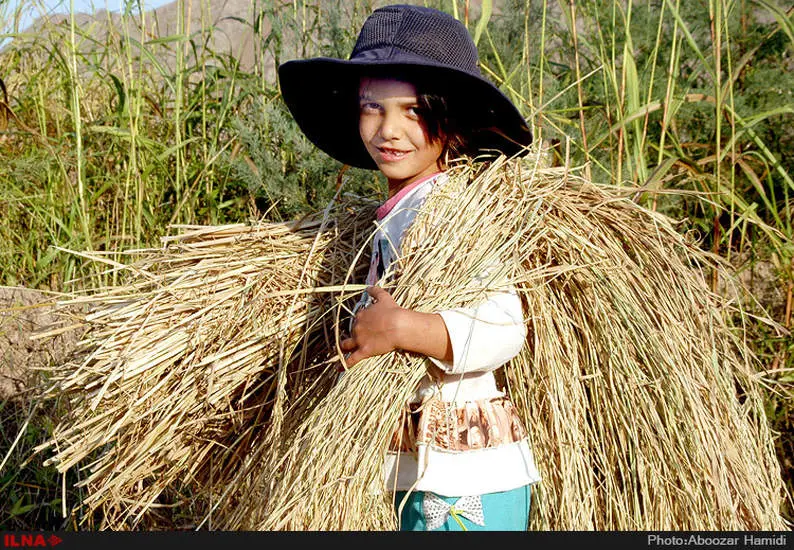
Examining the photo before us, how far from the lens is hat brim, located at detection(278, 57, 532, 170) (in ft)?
6.14

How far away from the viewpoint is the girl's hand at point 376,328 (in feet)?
5.24

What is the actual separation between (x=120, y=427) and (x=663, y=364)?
3.69 ft

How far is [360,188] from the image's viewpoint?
116 inches

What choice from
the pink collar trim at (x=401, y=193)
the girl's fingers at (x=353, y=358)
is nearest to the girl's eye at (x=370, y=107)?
the pink collar trim at (x=401, y=193)

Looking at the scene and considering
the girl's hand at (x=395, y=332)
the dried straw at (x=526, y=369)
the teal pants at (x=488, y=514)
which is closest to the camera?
the girl's hand at (x=395, y=332)

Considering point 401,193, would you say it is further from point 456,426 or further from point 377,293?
point 456,426

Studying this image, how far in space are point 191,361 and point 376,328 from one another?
0.52 metres

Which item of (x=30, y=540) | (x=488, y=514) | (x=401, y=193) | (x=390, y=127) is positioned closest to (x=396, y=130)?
(x=390, y=127)

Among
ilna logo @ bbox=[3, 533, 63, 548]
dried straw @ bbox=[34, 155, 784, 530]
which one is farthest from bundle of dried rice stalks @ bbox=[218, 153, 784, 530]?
ilna logo @ bbox=[3, 533, 63, 548]

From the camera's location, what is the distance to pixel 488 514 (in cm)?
174

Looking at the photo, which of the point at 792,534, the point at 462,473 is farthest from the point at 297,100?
the point at 792,534

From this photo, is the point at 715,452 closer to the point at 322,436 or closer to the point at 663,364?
the point at 663,364

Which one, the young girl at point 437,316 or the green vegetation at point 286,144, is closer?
the young girl at point 437,316

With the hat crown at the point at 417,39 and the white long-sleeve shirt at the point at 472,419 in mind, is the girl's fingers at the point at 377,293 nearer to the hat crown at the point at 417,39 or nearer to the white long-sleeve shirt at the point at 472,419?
the white long-sleeve shirt at the point at 472,419
